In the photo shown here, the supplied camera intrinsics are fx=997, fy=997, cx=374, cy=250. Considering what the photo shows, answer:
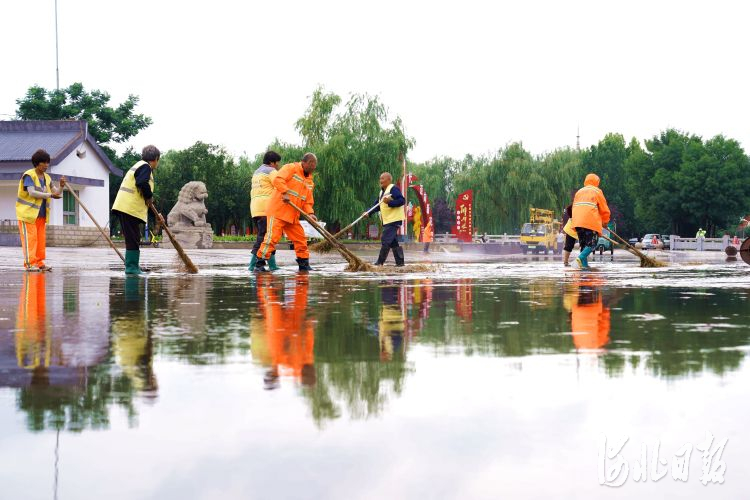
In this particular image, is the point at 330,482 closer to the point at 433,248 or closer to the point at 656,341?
the point at 656,341

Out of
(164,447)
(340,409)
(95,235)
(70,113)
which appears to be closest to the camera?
(164,447)

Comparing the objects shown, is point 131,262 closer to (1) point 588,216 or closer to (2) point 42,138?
(1) point 588,216

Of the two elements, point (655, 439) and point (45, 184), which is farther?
point (45, 184)

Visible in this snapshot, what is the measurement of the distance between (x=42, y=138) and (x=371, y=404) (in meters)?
45.4

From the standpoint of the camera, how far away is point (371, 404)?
143 inches

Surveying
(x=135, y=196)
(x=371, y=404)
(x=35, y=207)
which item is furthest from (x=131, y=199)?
(x=371, y=404)

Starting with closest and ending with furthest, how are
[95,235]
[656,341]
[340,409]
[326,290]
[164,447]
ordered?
[164,447] < [340,409] < [656,341] < [326,290] < [95,235]

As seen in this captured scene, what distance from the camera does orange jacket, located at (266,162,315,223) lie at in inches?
553

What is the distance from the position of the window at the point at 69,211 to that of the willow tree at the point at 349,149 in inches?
453

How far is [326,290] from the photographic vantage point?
10.2m

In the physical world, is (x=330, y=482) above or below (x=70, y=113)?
below

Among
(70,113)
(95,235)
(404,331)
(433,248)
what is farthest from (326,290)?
(70,113)

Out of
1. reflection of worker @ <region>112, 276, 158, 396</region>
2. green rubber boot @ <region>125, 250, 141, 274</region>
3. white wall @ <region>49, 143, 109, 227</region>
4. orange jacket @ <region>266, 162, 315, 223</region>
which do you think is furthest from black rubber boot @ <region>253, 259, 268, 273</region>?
white wall @ <region>49, 143, 109, 227</region>

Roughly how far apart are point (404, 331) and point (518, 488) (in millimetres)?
3452
